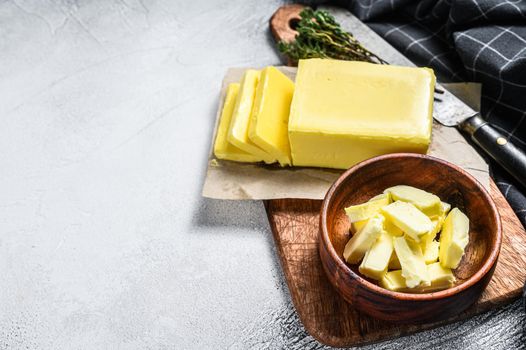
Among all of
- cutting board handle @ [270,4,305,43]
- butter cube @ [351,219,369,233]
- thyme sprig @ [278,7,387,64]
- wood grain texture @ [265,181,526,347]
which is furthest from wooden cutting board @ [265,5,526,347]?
cutting board handle @ [270,4,305,43]

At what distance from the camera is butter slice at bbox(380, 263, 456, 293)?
0.90 meters

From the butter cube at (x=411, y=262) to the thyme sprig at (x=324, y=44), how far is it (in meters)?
0.57

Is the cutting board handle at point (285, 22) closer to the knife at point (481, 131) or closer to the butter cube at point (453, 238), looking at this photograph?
the knife at point (481, 131)

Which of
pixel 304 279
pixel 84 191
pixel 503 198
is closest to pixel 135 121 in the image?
pixel 84 191

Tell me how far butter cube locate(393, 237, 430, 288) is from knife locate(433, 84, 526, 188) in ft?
1.10

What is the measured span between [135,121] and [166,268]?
0.43 m

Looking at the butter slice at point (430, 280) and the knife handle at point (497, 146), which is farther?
the knife handle at point (497, 146)

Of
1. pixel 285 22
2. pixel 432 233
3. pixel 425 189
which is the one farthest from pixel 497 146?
pixel 285 22

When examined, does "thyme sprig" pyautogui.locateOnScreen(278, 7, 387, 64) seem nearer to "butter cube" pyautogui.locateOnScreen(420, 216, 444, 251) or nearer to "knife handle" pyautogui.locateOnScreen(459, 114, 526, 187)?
"knife handle" pyautogui.locateOnScreen(459, 114, 526, 187)

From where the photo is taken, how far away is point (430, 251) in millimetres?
954

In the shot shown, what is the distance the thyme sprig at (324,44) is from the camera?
4.50ft

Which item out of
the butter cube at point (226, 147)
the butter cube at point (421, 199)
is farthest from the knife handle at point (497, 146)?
the butter cube at point (226, 147)

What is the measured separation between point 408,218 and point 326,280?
0.19 meters

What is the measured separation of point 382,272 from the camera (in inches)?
35.5
